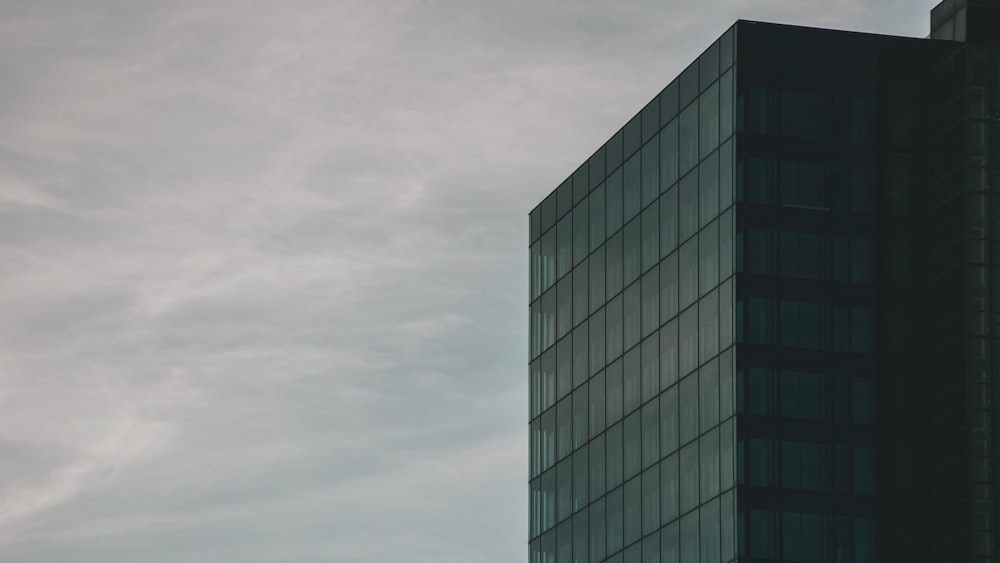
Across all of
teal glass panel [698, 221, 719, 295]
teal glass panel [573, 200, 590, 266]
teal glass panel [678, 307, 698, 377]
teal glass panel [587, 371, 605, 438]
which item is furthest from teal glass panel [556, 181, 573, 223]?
teal glass panel [698, 221, 719, 295]

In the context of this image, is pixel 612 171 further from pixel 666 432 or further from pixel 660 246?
pixel 666 432

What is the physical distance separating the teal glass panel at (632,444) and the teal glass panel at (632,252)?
7.16 meters

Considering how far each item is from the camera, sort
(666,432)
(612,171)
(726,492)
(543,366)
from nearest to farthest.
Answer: (726,492)
(666,432)
(612,171)
(543,366)

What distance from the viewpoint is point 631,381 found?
118375mm

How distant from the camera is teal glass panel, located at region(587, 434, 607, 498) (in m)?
121

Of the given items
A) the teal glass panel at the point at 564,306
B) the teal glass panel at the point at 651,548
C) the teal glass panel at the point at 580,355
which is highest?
the teal glass panel at the point at 564,306

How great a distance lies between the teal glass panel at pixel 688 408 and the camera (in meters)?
110
